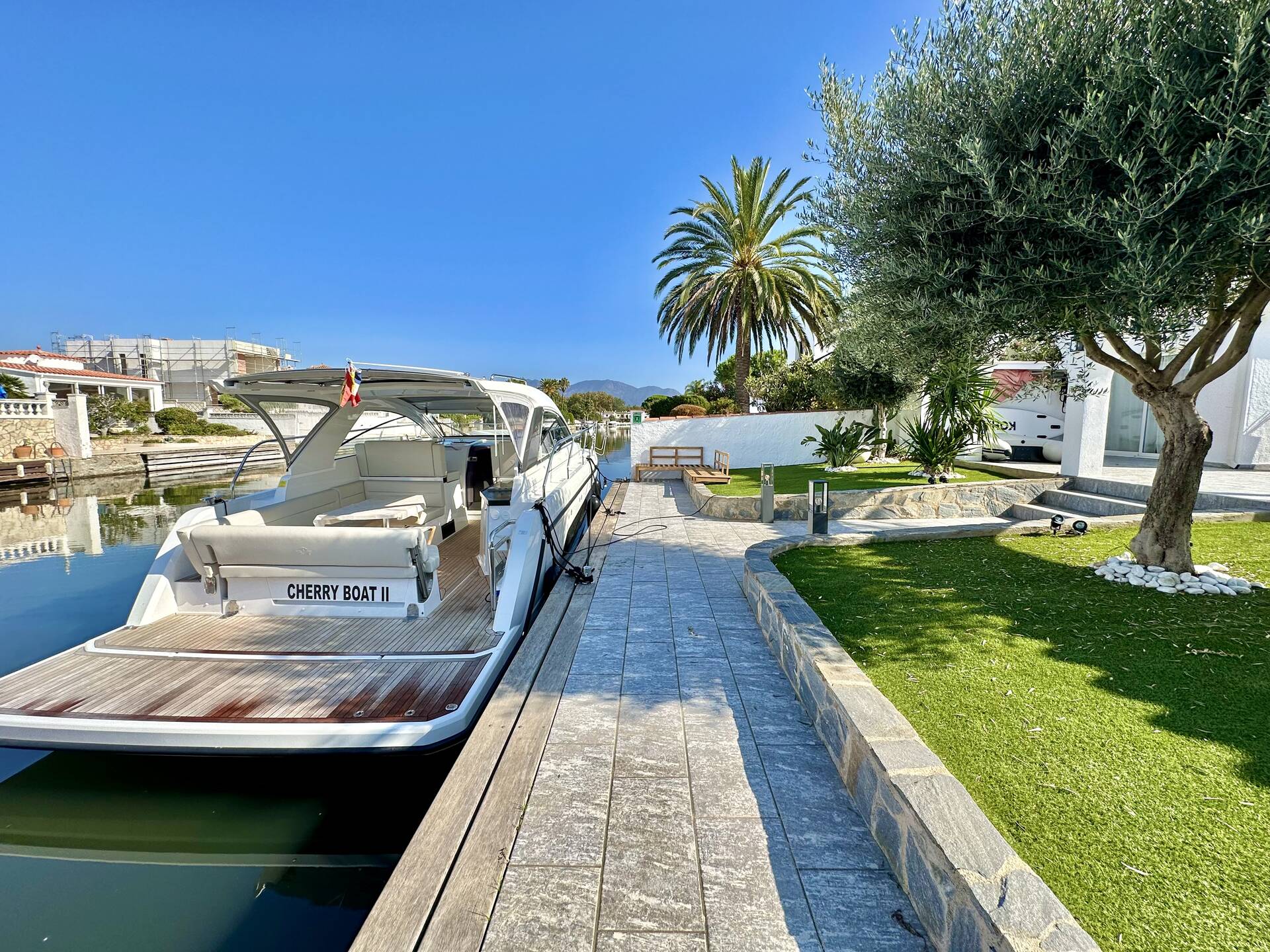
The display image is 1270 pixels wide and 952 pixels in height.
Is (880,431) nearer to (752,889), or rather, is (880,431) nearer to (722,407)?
(722,407)

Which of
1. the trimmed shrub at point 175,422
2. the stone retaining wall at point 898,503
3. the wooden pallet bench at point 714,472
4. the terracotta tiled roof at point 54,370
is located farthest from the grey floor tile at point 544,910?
the terracotta tiled roof at point 54,370

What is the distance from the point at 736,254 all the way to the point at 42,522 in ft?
61.9

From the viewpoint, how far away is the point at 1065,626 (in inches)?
161

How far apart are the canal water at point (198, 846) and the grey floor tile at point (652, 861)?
138 cm

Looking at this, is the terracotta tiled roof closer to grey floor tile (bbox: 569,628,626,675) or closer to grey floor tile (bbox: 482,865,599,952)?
grey floor tile (bbox: 569,628,626,675)

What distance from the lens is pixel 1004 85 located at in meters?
4.10

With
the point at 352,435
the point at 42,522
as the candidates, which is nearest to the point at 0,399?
the point at 42,522

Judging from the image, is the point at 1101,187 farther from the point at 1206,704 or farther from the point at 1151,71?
the point at 1206,704

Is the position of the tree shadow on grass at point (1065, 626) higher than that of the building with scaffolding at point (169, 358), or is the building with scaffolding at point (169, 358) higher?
the building with scaffolding at point (169, 358)

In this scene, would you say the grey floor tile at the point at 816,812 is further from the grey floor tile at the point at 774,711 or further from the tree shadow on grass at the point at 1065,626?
the tree shadow on grass at the point at 1065,626

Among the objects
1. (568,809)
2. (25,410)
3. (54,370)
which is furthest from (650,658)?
(54,370)

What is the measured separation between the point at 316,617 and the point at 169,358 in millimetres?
80424

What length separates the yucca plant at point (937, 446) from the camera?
10.7 meters

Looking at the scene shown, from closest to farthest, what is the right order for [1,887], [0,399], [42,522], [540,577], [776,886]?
[776,886], [1,887], [540,577], [42,522], [0,399]
